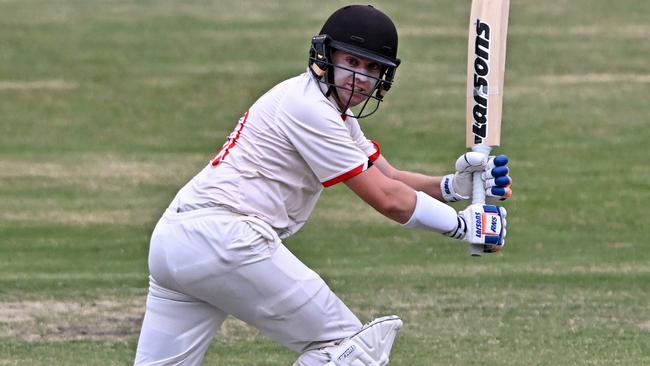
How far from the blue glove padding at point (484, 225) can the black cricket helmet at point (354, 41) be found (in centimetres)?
62

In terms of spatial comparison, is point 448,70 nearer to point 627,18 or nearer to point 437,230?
point 627,18

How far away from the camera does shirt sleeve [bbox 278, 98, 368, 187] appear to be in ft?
17.0

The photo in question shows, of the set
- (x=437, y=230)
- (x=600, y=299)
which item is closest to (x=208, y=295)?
(x=437, y=230)

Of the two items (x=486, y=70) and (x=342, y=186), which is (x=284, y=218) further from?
(x=342, y=186)

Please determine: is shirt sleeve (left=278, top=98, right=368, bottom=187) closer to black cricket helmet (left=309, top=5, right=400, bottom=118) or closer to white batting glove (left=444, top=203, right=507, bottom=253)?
black cricket helmet (left=309, top=5, right=400, bottom=118)

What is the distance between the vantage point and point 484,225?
5.54m

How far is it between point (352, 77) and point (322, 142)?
12.9 inches

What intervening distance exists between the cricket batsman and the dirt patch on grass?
9.48ft

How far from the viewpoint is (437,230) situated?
5.43 metres

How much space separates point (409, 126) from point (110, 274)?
650 cm

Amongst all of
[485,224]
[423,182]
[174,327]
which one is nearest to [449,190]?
[423,182]

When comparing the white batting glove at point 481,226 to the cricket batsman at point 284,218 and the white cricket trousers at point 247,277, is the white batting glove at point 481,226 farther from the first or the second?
the white cricket trousers at point 247,277

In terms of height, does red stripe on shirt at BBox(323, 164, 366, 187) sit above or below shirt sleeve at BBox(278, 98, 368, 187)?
below

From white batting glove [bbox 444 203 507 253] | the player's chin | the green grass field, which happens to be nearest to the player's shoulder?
the player's chin
